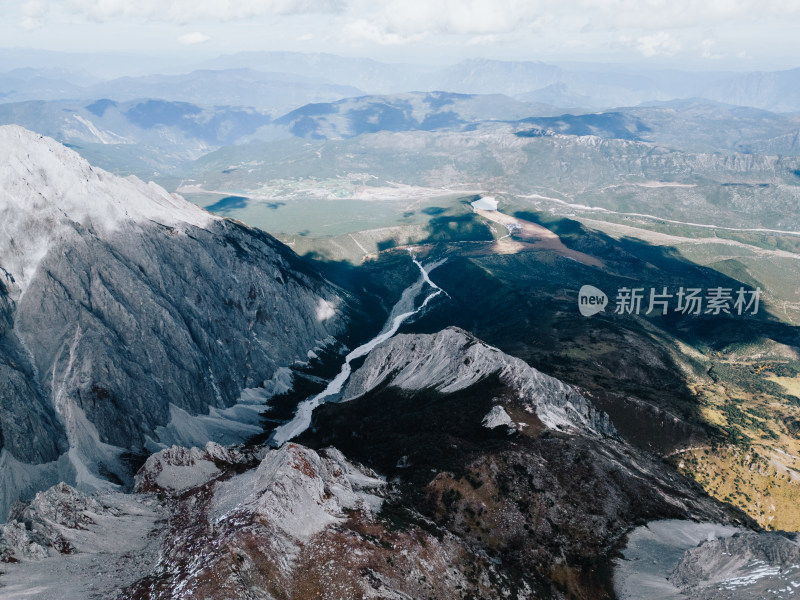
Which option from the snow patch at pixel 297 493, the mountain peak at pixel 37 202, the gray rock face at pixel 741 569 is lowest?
the gray rock face at pixel 741 569

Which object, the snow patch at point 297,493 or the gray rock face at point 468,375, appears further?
the gray rock face at point 468,375

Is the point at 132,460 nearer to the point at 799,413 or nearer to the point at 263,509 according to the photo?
the point at 263,509

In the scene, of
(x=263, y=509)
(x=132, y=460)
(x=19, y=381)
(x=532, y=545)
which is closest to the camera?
(x=263, y=509)

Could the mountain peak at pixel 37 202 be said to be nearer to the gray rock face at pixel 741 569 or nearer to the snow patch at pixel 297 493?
the snow patch at pixel 297 493

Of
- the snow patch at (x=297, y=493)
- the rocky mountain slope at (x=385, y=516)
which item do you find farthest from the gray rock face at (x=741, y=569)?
the snow patch at (x=297, y=493)

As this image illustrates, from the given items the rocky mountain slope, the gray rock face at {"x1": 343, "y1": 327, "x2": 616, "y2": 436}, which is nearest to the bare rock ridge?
the rocky mountain slope

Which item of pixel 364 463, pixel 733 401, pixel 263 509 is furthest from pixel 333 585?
pixel 733 401

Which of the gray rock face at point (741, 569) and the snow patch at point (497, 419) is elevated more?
the gray rock face at point (741, 569)

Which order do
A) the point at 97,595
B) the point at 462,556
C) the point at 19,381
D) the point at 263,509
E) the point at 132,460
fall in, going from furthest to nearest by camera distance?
the point at 132,460 < the point at 19,381 < the point at 462,556 < the point at 263,509 < the point at 97,595

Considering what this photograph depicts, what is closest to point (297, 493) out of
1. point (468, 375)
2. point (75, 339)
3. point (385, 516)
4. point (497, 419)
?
point (385, 516)
